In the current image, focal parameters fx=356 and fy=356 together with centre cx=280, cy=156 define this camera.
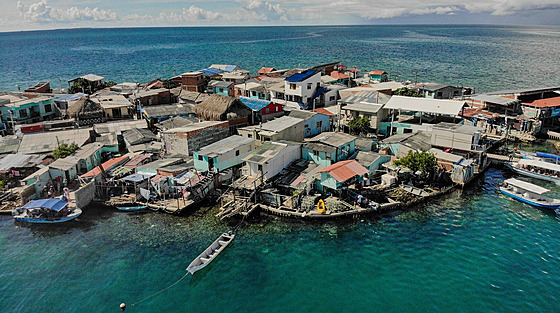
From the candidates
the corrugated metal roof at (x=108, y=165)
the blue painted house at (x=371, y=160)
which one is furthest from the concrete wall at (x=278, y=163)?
the corrugated metal roof at (x=108, y=165)

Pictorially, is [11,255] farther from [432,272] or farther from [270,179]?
[432,272]

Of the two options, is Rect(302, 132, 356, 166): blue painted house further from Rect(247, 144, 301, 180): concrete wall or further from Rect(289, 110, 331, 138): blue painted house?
Rect(289, 110, 331, 138): blue painted house

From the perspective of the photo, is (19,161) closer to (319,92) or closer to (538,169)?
(319,92)

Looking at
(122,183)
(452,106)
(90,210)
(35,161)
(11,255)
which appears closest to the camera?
(11,255)

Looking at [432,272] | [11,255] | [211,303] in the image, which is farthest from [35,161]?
[432,272]

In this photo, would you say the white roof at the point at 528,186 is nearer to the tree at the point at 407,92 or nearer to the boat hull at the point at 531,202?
the boat hull at the point at 531,202

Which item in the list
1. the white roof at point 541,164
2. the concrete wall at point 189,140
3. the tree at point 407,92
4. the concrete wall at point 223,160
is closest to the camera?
the concrete wall at point 223,160

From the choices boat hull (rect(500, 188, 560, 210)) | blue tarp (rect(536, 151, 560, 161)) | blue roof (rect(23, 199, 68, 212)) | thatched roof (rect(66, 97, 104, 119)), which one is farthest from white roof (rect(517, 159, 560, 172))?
thatched roof (rect(66, 97, 104, 119))
